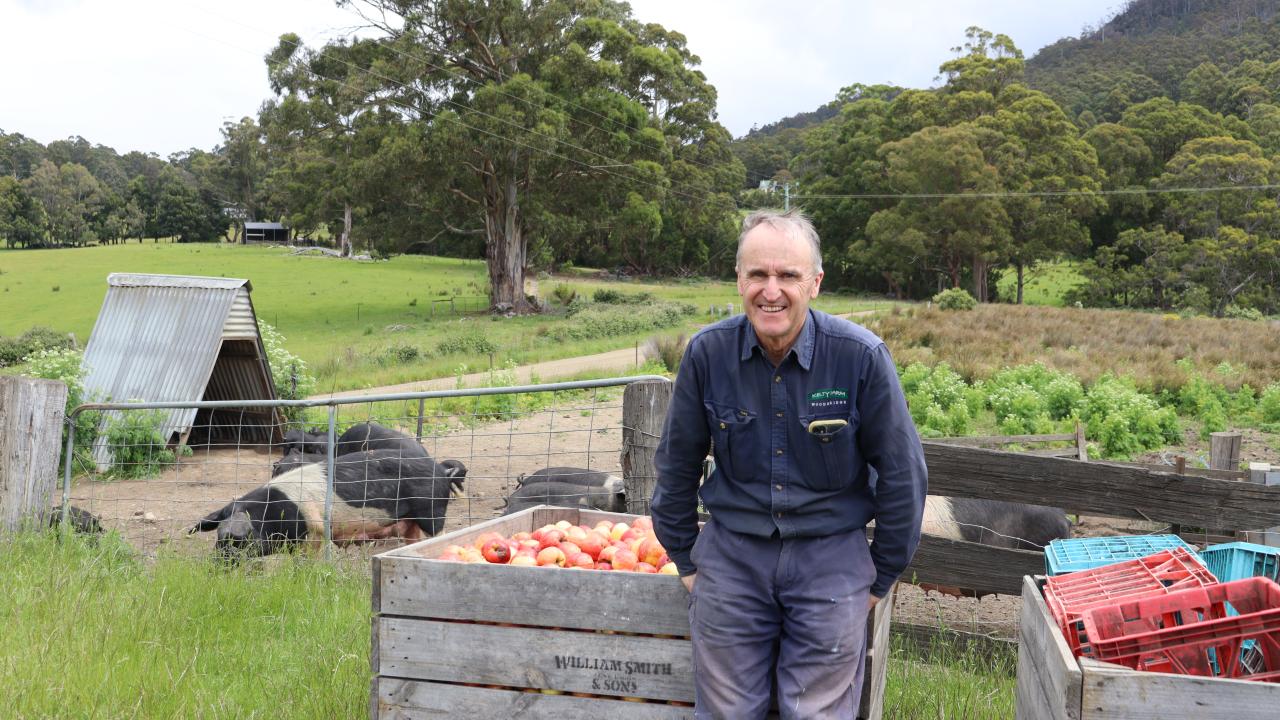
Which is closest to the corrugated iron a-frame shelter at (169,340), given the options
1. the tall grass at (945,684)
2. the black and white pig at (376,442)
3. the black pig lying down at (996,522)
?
the black and white pig at (376,442)

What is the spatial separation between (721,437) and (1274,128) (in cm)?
7387

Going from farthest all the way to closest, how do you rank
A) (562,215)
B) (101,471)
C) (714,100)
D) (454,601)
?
(714,100)
(562,215)
(101,471)
(454,601)

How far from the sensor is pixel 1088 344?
25422 millimetres

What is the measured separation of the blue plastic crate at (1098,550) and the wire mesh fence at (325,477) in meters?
2.59

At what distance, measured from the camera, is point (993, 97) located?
68.2 metres

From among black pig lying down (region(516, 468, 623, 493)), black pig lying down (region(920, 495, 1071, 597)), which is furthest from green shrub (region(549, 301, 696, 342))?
black pig lying down (region(920, 495, 1071, 597))

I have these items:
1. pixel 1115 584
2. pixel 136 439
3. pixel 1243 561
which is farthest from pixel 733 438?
pixel 136 439

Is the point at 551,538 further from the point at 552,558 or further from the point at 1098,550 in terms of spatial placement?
the point at 1098,550

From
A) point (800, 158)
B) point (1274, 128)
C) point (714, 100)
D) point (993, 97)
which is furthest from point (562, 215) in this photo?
point (1274, 128)

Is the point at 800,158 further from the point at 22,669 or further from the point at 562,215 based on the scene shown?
the point at 22,669

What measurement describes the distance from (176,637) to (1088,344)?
949 inches

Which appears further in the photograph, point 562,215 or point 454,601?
point 562,215

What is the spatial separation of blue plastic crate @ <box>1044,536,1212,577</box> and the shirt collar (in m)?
1.35

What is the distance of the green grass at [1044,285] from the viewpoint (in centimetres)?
6531
